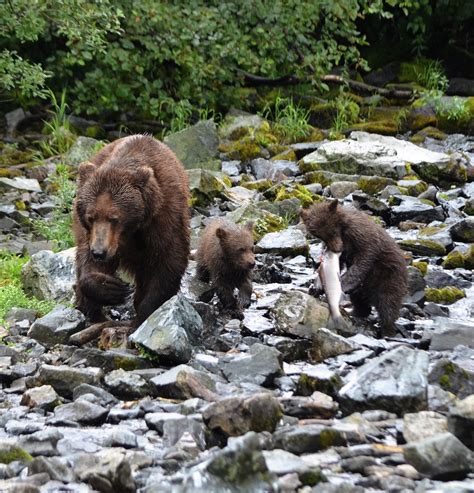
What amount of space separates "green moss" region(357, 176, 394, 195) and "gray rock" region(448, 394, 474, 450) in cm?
864

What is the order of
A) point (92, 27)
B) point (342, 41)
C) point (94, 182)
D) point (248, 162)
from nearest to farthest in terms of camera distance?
point (94, 182) < point (92, 27) < point (248, 162) < point (342, 41)

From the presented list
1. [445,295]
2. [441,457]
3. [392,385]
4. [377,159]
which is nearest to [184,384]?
[392,385]

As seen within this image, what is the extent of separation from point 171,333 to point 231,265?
1979 millimetres

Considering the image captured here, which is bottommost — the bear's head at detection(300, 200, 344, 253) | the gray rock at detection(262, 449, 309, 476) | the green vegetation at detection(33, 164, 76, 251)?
the green vegetation at detection(33, 164, 76, 251)

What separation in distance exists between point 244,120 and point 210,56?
1370mm

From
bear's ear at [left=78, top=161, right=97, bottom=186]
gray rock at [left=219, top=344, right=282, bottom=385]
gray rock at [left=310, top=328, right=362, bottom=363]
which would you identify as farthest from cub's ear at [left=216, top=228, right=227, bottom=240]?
gray rock at [left=219, top=344, right=282, bottom=385]

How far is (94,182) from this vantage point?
6.61 metres

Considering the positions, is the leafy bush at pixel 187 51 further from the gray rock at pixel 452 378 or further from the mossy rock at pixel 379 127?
the gray rock at pixel 452 378

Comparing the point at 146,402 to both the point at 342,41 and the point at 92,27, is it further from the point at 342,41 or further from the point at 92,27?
the point at 342,41

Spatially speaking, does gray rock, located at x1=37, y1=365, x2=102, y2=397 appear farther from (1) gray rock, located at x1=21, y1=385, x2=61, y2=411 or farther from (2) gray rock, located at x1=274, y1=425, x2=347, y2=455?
(2) gray rock, located at x1=274, y1=425, x2=347, y2=455

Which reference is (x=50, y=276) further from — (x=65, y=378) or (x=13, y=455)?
(x=13, y=455)

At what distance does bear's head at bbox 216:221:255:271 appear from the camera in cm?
812

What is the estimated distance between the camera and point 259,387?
18.6ft

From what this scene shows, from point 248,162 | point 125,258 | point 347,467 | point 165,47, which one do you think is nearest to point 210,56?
point 165,47
